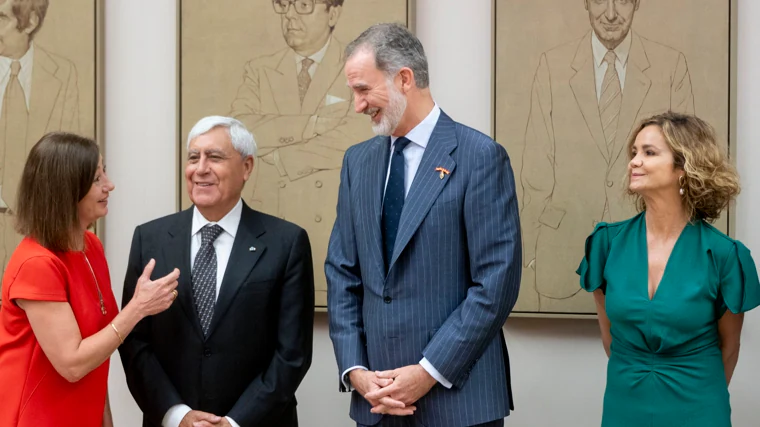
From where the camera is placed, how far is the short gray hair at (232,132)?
9.58 feet

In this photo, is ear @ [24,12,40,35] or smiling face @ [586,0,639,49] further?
ear @ [24,12,40,35]

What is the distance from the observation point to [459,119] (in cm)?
353

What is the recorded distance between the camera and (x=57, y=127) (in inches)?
149

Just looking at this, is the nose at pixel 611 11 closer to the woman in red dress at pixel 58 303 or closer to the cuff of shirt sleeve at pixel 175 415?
the woman in red dress at pixel 58 303

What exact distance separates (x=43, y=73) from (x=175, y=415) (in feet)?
6.16

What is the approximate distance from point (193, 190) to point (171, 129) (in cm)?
103

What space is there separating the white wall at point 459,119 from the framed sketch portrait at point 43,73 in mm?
112

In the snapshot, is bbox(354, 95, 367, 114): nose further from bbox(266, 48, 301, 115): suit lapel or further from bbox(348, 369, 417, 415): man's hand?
bbox(266, 48, 301, 115): suit lapel

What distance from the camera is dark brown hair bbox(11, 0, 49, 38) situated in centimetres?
377

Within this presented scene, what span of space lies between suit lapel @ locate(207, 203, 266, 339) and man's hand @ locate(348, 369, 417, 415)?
582 millimetres

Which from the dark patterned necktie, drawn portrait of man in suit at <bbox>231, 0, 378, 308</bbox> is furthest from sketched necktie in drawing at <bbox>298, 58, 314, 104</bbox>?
the dark patterned necktie

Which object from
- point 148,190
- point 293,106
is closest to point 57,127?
point 148,190

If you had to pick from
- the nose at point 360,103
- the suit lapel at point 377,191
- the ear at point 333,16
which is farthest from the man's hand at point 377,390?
the ear at point 333,16

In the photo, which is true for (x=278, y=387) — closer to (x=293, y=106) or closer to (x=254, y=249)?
(x=254, y=249)
